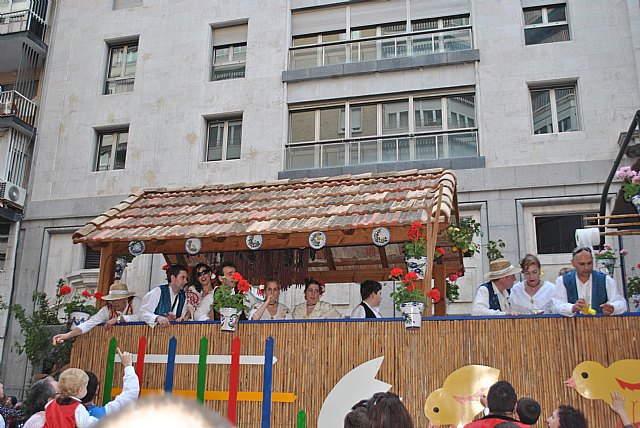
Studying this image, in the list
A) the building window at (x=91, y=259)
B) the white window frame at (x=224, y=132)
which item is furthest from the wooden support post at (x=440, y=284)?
the building window at (x=91, y=259)

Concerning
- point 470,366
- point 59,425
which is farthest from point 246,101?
point 59,425

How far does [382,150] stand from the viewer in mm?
17906

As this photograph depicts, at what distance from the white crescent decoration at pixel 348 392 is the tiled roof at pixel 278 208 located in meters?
1.89

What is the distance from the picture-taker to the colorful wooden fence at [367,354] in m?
6.99

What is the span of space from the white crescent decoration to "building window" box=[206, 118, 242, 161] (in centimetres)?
1241

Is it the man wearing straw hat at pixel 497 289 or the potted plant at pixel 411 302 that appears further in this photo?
the man wearing straw hat at pixel 497 289

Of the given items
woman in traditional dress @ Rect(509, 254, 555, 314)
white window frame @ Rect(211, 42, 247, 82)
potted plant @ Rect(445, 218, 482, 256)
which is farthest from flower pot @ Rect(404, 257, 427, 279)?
white window frame @ Rect(211, 42, 247, 82)

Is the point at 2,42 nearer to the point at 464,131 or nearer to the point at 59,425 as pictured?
the point at 464,131

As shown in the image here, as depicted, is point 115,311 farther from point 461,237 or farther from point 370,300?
point 461,237

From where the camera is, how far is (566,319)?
7.12 m

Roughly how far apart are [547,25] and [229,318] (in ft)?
44.8

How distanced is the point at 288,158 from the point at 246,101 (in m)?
2.40

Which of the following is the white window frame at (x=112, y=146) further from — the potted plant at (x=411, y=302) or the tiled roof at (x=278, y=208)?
the potted plant at (x=411, y=302)

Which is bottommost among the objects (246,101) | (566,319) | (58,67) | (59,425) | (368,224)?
(59,425)
